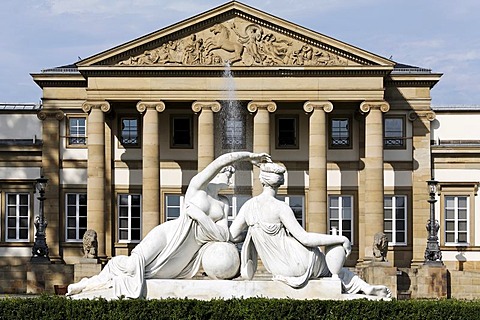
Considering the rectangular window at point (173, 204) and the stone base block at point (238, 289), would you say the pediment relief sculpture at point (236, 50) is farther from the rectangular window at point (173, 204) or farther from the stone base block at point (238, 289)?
the stone base block at point (238, 289)

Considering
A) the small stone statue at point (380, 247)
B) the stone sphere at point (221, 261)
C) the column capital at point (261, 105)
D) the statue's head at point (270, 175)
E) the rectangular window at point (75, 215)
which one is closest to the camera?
the stone sphere at point (221, 261)

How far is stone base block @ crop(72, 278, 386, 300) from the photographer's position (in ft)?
57.3

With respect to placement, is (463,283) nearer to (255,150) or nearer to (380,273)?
(380,273)

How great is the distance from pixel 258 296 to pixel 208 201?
6.24 ft

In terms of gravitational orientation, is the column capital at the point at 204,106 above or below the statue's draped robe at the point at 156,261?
above

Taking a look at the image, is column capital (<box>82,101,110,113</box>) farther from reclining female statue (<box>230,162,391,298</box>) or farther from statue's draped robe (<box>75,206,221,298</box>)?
reclining female statue (<box>230,162,391,298</box>)

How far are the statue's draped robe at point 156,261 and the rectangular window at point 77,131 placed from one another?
40323mm

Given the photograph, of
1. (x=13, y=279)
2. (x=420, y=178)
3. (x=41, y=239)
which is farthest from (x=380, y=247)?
(x=13, y=279)

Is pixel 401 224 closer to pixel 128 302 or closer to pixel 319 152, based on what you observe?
pixel 319 152

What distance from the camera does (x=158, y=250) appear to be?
57.9 feet

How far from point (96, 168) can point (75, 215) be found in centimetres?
438

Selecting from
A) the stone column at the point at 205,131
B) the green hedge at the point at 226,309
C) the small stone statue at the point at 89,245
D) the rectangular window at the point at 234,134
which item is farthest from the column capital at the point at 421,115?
the green hedge at the point at 226,309

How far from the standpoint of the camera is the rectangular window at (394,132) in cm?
5734

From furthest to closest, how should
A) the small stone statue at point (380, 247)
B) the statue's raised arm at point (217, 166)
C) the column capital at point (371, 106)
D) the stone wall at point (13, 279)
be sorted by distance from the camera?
the column capital at point (371, 106) < the small stone statue at point (380, 247) < the stone wall at point (13, 279) < the statue's raised arm at point (217, 166)
